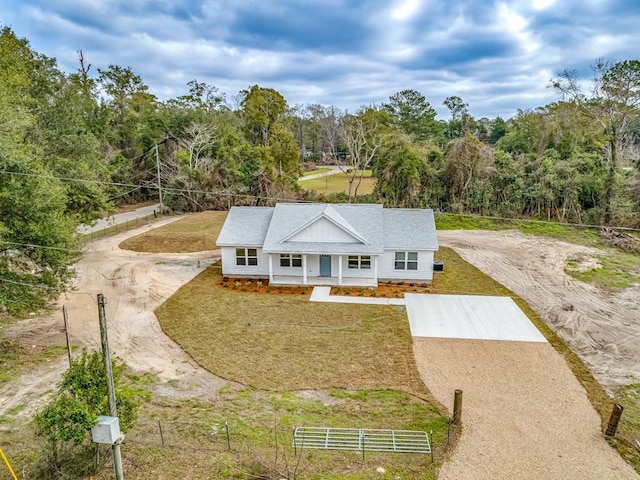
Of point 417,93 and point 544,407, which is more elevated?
point 417,93

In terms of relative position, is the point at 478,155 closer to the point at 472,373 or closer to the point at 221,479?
the point at 472,373

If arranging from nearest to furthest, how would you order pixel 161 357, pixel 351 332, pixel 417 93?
pixel 161 357
pixel 351 332
pixel 417 93

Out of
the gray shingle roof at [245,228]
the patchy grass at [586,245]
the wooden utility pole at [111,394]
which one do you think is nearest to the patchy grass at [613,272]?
the patchy grass at [586,245]

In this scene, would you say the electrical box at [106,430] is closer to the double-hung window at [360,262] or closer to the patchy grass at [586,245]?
the double-hung window at [360,262]

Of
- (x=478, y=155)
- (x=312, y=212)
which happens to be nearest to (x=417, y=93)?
(x=478, y=155)

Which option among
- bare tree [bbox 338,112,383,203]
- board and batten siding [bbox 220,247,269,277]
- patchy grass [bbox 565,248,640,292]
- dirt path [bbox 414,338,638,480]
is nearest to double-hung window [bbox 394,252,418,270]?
dirt path [bbox 414,338,638,480]

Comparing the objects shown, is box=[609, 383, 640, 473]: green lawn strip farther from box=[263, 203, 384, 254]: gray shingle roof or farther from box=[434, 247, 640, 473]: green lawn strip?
box=[263, 203, 384, 254]: gray shingle roof

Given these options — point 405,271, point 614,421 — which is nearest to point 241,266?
point 405,271
